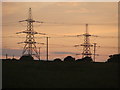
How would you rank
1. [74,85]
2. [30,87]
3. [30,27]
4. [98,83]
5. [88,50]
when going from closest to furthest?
[30,87] → [74,85] → [98,83] → [30,27] → [88,50]

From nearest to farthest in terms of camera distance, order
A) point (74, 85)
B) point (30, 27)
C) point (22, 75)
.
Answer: point (74, 85) < point (22, 75) < point (30, 27)

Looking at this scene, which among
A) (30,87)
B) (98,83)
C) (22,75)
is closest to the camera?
(30,87)

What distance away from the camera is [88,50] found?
69562 mm

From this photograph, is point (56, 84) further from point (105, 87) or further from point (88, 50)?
point (88, 50)

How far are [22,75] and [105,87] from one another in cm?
727

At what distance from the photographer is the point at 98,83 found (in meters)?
20.4

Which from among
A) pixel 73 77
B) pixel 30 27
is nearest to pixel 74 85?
pixel 73 77

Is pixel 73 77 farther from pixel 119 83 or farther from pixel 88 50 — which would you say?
pixel 88 50

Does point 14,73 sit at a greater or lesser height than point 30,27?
lesser

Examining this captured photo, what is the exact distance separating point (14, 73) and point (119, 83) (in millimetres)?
8618

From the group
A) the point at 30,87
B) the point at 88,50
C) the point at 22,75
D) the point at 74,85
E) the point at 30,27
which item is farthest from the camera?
the point at 88,50

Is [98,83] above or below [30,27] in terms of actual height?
below

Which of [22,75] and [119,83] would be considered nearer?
[119,83]

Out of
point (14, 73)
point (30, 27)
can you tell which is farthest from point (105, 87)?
point (30, 27)
